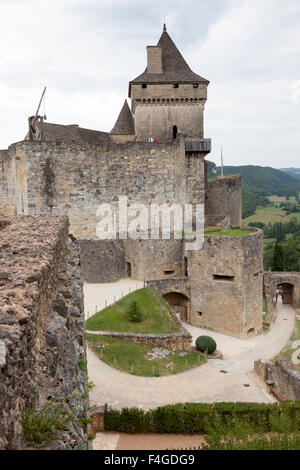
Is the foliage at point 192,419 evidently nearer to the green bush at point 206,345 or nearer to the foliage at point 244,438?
the foliage at point 244,438

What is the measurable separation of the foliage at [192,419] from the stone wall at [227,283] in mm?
9295

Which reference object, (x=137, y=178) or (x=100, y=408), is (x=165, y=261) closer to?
(x=137, y=178)

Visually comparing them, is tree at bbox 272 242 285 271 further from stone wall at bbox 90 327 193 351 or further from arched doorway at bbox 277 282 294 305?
stone wall at bbox 90 327 193 351

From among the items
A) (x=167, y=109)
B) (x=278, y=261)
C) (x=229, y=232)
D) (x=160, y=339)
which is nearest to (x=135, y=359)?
(x=160, y=339)

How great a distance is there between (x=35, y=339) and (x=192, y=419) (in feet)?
29.2

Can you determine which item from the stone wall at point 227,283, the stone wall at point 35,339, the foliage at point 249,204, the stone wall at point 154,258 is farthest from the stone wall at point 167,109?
the foliage at point 249,204

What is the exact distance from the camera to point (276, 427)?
10.4m

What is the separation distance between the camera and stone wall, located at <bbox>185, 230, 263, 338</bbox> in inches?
789

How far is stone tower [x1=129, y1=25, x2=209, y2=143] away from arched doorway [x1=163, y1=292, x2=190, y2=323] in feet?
34.4

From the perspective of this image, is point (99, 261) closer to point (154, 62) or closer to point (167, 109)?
point (167, 109)

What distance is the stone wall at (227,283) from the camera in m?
20.0

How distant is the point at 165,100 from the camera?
26.0 meters

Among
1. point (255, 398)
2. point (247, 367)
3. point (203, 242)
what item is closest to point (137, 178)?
point (203, 242)

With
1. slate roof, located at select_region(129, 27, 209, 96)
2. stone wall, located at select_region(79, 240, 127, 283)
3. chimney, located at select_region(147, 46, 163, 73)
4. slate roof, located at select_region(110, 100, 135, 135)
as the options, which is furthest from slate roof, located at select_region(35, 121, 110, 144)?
stone wall, located at select_region(79, 240, 127, 283)
